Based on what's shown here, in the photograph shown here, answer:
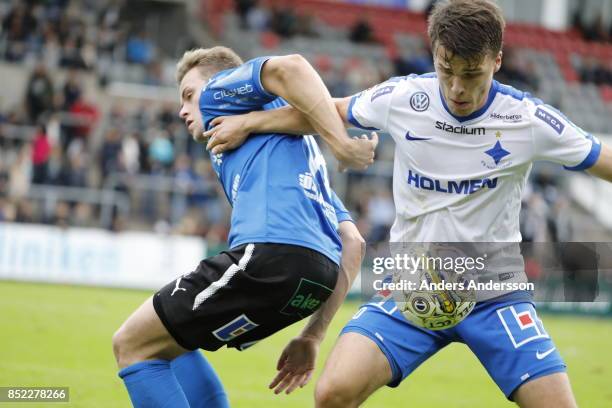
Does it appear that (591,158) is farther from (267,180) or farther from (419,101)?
(267,180)

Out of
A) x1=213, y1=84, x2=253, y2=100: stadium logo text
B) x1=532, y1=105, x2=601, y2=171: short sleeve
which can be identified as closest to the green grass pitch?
x1=213, y1=84, x2=253, y2=100: stadium logo text

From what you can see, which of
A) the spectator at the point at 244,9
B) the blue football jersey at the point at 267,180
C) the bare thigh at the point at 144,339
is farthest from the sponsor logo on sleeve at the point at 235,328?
the spectator at the point at 244,9

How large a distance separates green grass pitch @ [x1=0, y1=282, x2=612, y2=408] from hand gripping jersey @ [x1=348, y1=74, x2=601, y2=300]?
340 centimetres

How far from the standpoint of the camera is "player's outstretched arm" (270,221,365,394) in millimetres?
5066

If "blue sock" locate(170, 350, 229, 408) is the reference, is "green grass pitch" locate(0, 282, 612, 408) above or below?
below

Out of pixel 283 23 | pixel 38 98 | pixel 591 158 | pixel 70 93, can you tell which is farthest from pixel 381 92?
pixel 283 23

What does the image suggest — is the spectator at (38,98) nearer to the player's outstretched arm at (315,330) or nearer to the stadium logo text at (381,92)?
the player's outstretched arm at (315,330)

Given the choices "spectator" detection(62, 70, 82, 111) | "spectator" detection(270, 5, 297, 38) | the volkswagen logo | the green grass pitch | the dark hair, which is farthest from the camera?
"spectator" detection(270, 5, 297, 38)

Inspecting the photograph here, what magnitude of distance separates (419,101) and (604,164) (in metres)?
0.91

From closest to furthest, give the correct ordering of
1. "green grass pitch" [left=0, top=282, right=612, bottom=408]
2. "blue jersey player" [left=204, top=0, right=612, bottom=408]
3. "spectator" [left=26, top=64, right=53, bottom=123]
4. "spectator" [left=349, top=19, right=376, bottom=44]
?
"blue jersey player" [left=204, top=0, right=612, bottom=408], "green grass pitch" [left=0, top=282, right=612, bottom=408], "spectator" [left=26, top=64, right=53, bottom=123], "spectator" [left=349, top=19, right=376, bottom=44]

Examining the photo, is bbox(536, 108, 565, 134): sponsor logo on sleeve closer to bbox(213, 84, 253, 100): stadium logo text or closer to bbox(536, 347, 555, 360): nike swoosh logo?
bbox(536, 347, 555, 360): nike swoosh logo

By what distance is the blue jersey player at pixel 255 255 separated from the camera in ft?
14.9

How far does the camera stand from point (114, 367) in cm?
937

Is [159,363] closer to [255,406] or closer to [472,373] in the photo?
[255,406]
